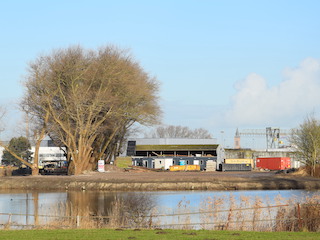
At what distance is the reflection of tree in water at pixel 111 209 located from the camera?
1221 inches

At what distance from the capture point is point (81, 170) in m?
80.5

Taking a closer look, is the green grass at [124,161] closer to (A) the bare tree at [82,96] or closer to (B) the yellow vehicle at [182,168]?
(B) the yellow vehicle at [182,168]

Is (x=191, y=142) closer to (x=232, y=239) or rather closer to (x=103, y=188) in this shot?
(x=103, y=188)

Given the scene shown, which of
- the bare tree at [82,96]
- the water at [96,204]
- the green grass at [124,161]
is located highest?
the bare tree at [82,96]

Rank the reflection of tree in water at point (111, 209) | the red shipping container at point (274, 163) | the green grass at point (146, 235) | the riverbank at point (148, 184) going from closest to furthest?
1. the green grass at point (146, 235)
2. the reflection of tree in water at point (111, 209)
3. the riverbank at point (148, 184)
4. the red shipping container at point (274, 163)

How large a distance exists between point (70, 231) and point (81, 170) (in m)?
56.2

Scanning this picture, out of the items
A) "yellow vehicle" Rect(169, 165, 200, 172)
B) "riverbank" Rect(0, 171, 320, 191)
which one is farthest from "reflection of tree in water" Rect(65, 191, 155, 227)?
"yellow vehicle" Rect(169, 165, 200, 172)

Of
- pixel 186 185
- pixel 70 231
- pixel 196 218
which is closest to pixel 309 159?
pixel 186 185

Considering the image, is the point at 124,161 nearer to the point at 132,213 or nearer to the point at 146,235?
the point at 132,213

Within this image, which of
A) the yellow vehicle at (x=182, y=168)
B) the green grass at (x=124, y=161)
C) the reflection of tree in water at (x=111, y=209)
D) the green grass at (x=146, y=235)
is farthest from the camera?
the green grass at (x=124, y=161)

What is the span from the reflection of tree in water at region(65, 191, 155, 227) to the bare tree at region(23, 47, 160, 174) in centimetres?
1825

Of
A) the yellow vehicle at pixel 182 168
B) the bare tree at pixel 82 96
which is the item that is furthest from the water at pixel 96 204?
the yellow vehicle at pixel 182 168

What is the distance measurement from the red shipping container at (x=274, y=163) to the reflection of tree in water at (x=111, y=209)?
69987 millimetres

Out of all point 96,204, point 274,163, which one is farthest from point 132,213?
point 274,163
